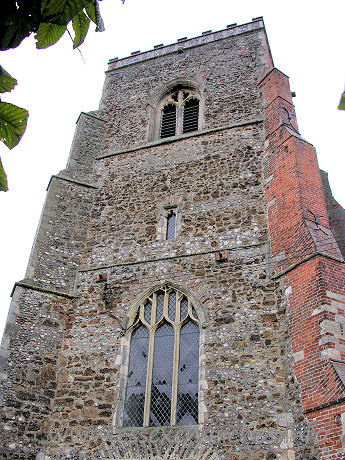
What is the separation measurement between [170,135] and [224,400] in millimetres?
8584

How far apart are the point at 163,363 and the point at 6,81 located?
28.3 ft

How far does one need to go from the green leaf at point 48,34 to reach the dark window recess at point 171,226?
9645 mm

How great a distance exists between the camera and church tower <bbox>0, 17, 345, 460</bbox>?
8.32m

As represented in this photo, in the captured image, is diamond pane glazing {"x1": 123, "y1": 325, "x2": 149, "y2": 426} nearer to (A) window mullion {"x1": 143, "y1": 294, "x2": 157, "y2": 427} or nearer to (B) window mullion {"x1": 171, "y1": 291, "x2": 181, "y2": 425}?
(A) window mullion {"x1": 143, "y1": 294, "x2": 157, "y2": 427}

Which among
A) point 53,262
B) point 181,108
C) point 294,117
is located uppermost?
point 181,108

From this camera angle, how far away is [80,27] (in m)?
2.16

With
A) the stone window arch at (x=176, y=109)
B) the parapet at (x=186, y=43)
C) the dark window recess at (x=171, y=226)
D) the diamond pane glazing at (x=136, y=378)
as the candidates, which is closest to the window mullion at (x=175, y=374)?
the diamond pane glazing at (x=136, y=378)

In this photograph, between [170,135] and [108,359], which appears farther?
[170,135]

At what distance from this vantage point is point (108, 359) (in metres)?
9.95

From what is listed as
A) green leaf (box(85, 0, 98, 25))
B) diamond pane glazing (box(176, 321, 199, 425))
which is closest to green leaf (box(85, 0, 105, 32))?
green leaf (box(85, 0, 98, 25))

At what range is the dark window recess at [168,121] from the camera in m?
14.8

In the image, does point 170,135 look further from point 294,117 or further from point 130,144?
point 294,117

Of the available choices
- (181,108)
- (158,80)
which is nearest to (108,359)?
(181,108)

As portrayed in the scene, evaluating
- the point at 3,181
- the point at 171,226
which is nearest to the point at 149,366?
the point at 171,226
